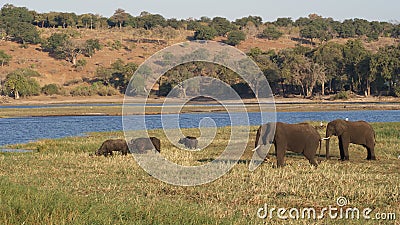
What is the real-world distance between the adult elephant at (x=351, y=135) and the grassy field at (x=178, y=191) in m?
0.47

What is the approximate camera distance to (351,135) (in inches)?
899

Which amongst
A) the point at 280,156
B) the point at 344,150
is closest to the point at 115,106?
the point at 344,150

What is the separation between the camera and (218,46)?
440 ft

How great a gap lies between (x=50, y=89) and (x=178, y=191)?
99.6 meters

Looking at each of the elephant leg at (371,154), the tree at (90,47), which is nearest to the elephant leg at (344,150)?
the elephant leg at (371,154)

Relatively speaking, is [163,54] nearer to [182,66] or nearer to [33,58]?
[182,66]

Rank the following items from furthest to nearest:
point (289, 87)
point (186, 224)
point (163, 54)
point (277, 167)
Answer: point (163, 54) < point (289, 87) < point (277, 167) < point (186, 224)

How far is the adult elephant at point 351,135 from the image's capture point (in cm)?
2241

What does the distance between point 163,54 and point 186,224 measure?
11135cm

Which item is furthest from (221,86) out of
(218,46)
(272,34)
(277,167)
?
(277,167)

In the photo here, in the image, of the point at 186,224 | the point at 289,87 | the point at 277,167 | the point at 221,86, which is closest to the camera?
the point at 186,224

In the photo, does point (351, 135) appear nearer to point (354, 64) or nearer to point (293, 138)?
point (293, 138)

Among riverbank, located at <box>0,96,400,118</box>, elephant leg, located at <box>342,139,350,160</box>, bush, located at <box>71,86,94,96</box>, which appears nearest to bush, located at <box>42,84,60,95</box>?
riverbank, located at <box>0,96,400,118</box>

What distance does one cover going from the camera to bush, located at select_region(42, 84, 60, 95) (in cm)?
11119
